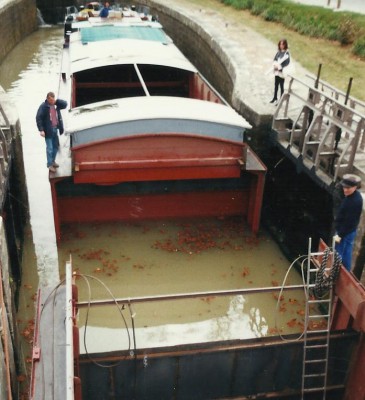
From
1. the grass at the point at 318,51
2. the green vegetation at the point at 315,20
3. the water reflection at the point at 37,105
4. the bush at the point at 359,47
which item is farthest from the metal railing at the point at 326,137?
the green vegetation at the point at 315,20

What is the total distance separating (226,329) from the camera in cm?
846

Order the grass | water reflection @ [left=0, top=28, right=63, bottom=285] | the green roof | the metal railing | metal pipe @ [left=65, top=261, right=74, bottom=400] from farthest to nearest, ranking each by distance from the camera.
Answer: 1. the green roof
2. the grass
3. water reflection @ [left=0, top=28, right=63, bottom=285]
4. the metal railing
5. metal pipe @ [left=65, top=261, right=74, bottom=400]

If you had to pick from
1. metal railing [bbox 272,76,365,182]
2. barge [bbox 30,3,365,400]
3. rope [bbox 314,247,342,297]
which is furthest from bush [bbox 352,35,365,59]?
rope [bbox 314,247,342,297]

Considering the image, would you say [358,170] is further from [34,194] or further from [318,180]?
[34,194]

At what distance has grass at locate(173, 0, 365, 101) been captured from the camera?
14.9m

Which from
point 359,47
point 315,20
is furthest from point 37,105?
point 359,47

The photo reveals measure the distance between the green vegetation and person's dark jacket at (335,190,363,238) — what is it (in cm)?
1159

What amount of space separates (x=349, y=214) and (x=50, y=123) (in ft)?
19.1

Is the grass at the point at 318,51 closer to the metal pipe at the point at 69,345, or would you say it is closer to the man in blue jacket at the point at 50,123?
the man in blue jacket at the point at 50,123

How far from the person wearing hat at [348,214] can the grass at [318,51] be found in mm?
7244

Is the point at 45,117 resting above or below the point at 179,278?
above

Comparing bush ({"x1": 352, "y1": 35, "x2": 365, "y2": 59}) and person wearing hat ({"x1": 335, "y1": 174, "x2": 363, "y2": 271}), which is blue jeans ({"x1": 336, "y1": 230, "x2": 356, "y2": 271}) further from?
bush ({"x1": 352, "y1": 35, "x2": 365, "y2": 59})

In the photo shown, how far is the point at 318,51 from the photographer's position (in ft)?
A: 58.0

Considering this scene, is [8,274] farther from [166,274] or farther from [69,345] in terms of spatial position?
[166,274]
